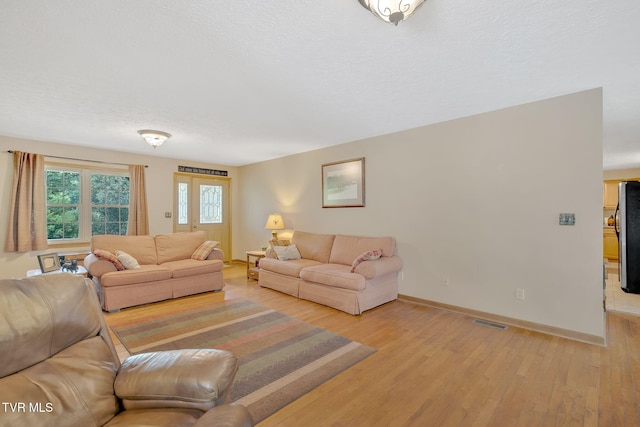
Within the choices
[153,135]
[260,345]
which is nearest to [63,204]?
[153,135]

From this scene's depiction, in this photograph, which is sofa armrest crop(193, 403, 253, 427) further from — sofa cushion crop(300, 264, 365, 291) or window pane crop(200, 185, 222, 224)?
window pane crop(200, 185, 222, 224)

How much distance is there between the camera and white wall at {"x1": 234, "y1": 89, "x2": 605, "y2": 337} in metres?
2.77

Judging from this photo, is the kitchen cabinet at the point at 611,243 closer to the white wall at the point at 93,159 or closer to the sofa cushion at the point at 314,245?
the sofa cushion at the point at 314,245

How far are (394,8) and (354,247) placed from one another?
323 cm

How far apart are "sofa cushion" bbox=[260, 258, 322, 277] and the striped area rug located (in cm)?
75

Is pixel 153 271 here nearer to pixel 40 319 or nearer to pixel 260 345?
pixel 260 345

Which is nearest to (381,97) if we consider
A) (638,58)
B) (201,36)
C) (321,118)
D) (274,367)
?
(321,118)

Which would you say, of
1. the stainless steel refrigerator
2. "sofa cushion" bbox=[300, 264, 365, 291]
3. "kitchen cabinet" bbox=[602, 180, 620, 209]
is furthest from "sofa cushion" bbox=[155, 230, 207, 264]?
"kitchen cabinet" bbox=[602, 180, 620, 209]

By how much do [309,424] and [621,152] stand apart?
7.11 m

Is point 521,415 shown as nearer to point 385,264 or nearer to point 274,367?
point 274,367

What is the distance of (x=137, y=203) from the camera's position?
5.53 m

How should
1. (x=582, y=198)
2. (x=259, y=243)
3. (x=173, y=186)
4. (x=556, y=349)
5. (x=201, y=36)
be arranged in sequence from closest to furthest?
(x=201, y=36) → (x=556, y=349) → (x=582, y=198) → (x=173, y=186) → (x=259, y=243)

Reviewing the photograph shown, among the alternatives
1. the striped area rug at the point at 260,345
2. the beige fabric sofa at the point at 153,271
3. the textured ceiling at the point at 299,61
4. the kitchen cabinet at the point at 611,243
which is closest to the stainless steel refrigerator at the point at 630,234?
the textured ceiling at the point at 299,61

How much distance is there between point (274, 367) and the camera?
2297 millimetres
